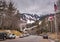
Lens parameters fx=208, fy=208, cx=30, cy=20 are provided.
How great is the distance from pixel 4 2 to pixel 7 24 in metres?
7.39

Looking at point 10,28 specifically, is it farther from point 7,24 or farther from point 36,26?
point 36,26

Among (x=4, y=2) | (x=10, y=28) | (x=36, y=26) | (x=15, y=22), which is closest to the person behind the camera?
(x=4, y=2)

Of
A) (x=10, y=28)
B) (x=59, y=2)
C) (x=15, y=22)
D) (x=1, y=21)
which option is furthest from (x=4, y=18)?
(x=59, y=2)

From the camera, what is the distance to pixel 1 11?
158ft

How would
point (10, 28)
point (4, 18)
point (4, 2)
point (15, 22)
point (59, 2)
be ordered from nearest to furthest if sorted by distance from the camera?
1. point (59, 2)
2. point (4, 2)
3. point (4, 18)
4. point (10, 28)
5. point (15, 22)

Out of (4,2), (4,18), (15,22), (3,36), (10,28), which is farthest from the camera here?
(15,22)

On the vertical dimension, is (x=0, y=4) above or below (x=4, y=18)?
above

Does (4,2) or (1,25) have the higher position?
(4,2)

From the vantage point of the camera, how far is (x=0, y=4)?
153 feet

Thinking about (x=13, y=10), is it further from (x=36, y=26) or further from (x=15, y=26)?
(x=36, y=26)

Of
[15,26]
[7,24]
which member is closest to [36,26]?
[15,26]

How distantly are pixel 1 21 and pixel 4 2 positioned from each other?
4.97 meters

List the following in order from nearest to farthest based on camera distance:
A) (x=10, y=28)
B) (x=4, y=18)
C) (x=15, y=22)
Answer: (x=4, y=18) → (x=10, y=28) → (x=15, y=22)

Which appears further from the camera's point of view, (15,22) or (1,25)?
(15,22)
